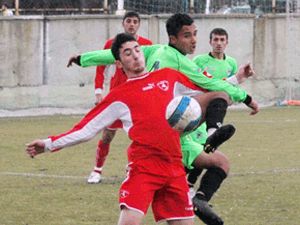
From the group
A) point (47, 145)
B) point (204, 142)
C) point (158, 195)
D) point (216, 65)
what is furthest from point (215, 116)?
point (216, 65)

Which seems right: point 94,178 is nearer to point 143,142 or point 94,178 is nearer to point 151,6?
point 143,142

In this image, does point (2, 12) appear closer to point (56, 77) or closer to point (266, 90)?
point (56, 77)

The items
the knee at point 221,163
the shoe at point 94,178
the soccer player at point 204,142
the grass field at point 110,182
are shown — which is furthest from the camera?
the shoe at point 94,178

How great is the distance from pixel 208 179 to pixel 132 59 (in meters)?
2.18

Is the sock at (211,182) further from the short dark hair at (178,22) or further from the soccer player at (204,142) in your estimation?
the short dark hair at (178,22)

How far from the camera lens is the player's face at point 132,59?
7.41 m

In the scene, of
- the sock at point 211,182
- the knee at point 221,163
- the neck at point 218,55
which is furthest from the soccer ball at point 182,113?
the neck at point 218,55

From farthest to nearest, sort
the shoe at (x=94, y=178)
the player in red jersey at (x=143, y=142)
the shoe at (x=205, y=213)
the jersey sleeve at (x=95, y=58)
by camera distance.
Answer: the shoe at (x=94, y=178) → the jersey sleeve at (x=95, y=58) → the shoe at (x=205, y=213) → the player in red jersey at (x=143, y=142)

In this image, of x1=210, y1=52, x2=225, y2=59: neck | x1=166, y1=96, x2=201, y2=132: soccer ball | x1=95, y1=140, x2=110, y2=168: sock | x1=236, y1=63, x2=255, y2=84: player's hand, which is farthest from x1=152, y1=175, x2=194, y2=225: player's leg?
x1=210, y1=52, x2=225, y2=59: neck

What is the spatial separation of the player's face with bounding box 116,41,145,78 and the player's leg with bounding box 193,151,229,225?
175 cm

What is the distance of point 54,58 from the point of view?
2252cm

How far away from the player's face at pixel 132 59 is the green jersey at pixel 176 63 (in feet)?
2.73

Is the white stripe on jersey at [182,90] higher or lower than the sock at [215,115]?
higher

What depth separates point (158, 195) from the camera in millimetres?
7445
